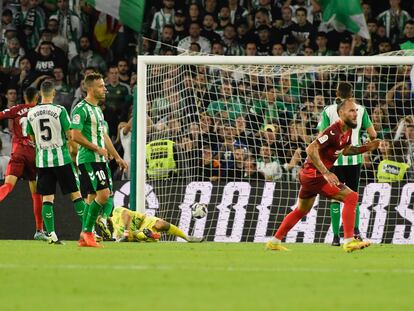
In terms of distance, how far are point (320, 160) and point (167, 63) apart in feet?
13.5

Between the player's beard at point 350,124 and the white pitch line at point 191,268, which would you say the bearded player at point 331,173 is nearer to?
the player's beard at point 350,124

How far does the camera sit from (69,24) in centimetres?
2027

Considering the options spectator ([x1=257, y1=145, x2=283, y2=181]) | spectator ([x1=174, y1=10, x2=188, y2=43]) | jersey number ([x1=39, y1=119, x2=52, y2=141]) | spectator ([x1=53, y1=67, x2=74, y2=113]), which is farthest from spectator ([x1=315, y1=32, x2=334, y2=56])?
jersey number ([x1=39, y1=119, x2=52, y2=141])

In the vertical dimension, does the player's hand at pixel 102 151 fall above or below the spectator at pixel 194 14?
below

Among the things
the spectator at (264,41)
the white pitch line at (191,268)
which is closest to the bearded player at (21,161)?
the white pitch line at (191,268)

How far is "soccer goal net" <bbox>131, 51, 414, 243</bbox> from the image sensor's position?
609 inches

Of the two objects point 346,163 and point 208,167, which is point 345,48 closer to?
point 208,167

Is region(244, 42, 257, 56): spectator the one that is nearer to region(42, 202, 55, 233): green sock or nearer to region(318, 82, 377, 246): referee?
region(318, 82, 377, 246): referee

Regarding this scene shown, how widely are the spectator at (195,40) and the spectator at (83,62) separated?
1472 mm

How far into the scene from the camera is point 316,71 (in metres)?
15.8

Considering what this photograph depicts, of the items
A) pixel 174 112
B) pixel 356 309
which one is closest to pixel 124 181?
pixel 174 112

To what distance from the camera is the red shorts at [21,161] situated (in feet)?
48.3

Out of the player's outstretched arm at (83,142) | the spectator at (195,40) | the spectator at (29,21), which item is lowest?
the player's outstretched arm at (83,142)

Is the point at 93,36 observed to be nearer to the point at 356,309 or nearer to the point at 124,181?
the point at 124,181
